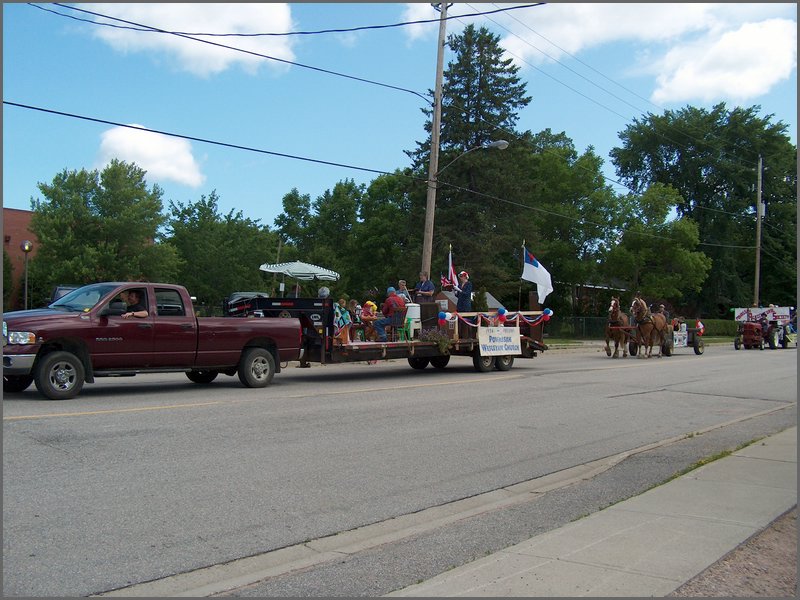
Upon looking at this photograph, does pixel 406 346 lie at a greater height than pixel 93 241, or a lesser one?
lesser

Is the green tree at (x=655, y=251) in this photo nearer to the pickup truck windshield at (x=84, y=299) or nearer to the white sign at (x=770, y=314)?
the white sign at (x=770, y=314)

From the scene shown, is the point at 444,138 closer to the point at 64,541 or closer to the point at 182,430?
the point at 182,430

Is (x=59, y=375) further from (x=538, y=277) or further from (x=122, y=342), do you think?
(x=538, y=277)

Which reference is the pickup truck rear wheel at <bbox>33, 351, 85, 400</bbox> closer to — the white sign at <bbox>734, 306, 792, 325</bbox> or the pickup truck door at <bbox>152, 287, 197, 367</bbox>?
the pickup truck door at <bbox>152, 287, 197, 367</bbox>

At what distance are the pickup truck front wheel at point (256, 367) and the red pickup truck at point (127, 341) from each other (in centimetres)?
2

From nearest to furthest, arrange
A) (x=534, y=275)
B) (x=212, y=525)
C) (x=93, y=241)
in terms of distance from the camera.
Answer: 1. (x=212, y=525)
2. (x=534, y=275)
3. (x=93, y=241)

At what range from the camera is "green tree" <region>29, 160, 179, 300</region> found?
40.3m

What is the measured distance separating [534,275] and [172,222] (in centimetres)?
3794

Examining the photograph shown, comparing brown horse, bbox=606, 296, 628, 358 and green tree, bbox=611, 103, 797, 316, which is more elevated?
green tree, bbox=611, 103, 797, 316

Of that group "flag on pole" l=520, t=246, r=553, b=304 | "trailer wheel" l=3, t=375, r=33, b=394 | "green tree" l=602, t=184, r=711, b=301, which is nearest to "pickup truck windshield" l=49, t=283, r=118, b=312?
"trailer wheel" l=3, t=375, r=33, b=394

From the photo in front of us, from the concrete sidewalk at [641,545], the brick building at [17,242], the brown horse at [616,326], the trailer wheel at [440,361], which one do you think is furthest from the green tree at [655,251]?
the concrete sidewalk at [641,545]

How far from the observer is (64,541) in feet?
18.3

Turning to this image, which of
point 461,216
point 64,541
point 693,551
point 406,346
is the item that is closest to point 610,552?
point 693,551

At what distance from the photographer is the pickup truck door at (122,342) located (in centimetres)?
1211
